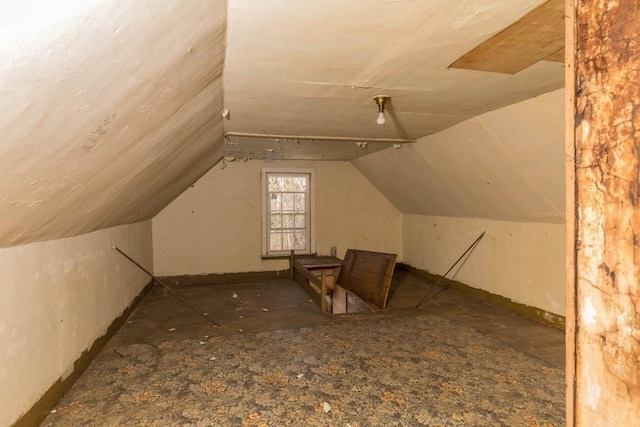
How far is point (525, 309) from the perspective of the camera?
4.13 metres

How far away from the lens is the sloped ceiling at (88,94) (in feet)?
3.12

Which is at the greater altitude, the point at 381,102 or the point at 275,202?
the point at 381,102

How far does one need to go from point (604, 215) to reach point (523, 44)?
1469 millimetres

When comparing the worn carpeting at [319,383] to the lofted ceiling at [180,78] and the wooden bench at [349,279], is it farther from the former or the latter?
the lofted ceiling at [180,78]

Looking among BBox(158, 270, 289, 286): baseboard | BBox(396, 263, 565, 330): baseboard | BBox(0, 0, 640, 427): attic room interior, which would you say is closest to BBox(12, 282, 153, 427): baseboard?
BBox(0, 0, 640, 427): attic room interior

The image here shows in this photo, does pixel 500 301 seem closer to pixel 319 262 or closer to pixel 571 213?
pixel 319 262

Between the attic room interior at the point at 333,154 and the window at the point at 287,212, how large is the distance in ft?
3.18

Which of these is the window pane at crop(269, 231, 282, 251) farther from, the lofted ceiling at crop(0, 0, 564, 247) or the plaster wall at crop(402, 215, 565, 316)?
the lofted ceiling at crop(0, 0, 564, 247)

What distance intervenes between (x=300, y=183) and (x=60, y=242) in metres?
4.32

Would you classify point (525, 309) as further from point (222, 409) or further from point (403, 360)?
point (222, 409)

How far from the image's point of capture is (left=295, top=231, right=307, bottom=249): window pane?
6500mm

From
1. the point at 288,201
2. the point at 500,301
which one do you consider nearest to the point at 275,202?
the point at 288,201

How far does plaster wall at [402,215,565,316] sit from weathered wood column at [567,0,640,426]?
3.32 metres

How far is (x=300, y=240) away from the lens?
6.52m
